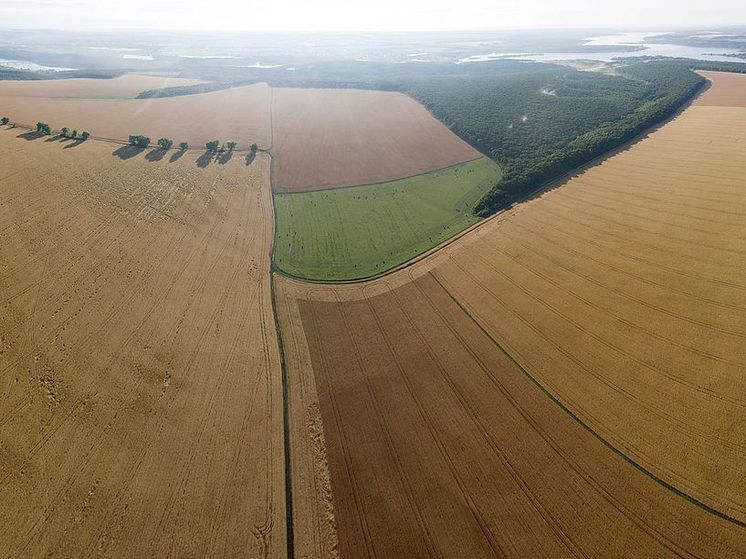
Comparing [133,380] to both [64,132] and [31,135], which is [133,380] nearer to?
[64,132]

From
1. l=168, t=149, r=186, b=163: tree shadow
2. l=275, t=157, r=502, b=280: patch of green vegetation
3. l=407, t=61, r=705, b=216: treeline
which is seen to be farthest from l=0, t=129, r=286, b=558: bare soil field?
l=407, t=61, r=705, b=216: treeline

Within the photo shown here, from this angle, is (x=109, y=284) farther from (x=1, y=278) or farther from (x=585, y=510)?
(x=585, y=510)

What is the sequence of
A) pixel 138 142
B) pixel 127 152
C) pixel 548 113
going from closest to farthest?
pixel 127 152
pixel 138 142
pixel 548 113

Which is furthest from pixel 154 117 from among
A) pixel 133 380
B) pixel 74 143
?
pixel 133 380

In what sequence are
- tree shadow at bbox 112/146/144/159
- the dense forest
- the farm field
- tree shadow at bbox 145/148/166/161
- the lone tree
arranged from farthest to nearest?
the lone tree, tree shadow at bbox 145/148/166/161, tree shadow at bbox 112/146/144/159, the dense forest, the farm field

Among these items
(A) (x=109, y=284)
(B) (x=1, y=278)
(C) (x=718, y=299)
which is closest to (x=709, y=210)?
(C) (x=718, y=299)

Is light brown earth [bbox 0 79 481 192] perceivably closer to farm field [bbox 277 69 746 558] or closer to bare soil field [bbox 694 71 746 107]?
farm field [bbox 277 69 746 558]
